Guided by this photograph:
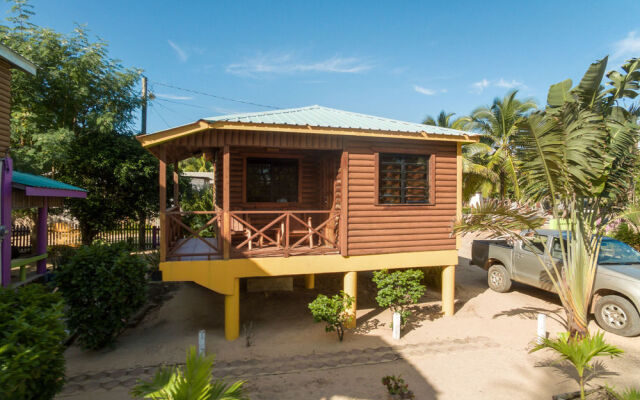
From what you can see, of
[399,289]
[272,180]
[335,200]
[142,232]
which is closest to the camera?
[399,289]

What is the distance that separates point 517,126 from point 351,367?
215 inches

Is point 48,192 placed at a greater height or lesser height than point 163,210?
greater

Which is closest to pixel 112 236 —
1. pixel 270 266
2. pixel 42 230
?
pixel 42 230

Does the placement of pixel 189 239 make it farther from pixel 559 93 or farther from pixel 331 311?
pixel 559 93

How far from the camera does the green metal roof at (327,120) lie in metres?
6.79

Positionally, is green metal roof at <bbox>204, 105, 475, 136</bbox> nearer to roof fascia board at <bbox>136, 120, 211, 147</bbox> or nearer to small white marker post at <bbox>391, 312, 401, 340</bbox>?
roof fascia board at <bbox>136, 120, 211, 147</bbox>

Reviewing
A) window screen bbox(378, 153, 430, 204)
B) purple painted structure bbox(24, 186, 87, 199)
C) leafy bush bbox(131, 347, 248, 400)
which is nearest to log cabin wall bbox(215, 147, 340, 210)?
window screen bbox(378, 153, 430, 204)

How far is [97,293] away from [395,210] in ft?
20.5

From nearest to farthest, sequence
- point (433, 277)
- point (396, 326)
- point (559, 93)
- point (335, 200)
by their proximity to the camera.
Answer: point (559, 93)
point (396, 326)
point (335, 200)
point (433, 277)

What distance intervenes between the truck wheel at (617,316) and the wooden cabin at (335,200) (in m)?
3.05

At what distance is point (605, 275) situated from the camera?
7066mm

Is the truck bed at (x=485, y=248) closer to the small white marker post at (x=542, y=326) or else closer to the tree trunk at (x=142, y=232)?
the small white marker post at (x=542, y=326)

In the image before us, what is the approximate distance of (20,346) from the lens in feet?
10.1

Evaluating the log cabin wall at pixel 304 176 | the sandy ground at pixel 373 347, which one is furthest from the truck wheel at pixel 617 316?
the log cabin wall at pixel 304 176
